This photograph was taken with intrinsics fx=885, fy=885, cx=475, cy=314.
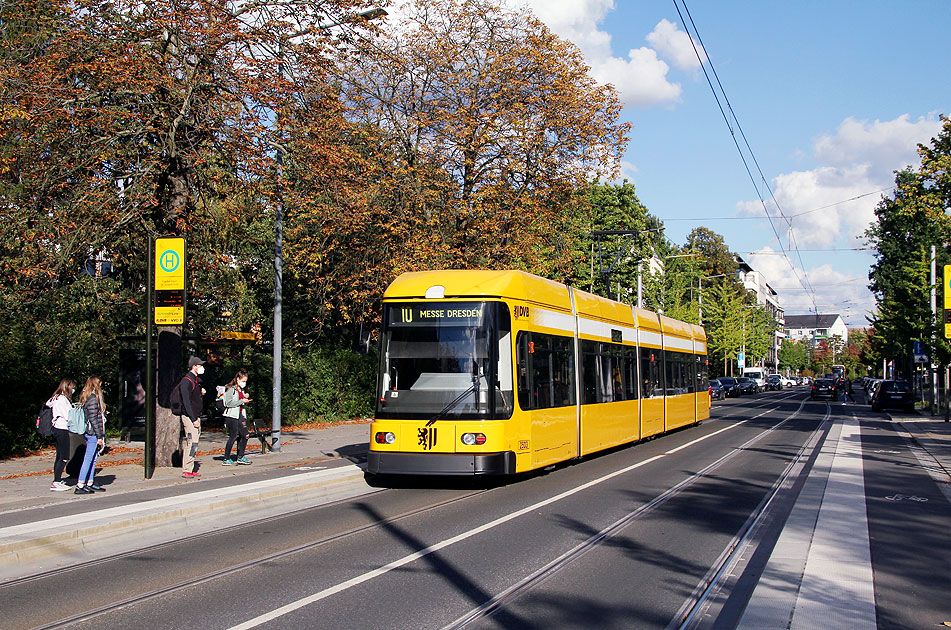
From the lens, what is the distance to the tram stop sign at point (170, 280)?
14344mm

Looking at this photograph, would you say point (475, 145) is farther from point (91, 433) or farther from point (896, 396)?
point (896, 396)

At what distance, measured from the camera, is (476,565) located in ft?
26.1

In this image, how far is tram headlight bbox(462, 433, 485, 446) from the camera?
12672 mm

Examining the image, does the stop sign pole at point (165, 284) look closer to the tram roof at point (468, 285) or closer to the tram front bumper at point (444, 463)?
the tram roof at point (468, 285)

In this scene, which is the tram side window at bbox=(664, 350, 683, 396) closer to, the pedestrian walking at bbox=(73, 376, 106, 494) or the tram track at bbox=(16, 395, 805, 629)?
the tram track at bbox=(16, 395, 805, 629)

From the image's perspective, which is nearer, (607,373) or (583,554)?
(583,554)

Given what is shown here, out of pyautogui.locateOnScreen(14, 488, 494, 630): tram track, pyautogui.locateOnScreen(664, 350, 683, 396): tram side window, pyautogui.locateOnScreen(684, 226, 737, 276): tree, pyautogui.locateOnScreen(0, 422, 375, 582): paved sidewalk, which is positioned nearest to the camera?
pyautogui.locateOnScreen(14, 488, 494, 630): tram track

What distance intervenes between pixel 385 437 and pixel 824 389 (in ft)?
196

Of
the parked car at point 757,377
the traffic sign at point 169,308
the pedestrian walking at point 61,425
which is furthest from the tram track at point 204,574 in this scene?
the parked car at point 757,377

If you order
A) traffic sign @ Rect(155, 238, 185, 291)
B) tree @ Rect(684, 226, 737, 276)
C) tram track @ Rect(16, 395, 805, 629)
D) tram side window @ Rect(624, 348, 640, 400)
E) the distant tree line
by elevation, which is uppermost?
tree @ Rect(684, 226, 737, 276)

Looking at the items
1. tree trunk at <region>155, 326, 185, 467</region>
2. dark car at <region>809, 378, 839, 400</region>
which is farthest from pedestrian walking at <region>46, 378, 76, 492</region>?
dark car at <region>809, 378, 839, 400</region>

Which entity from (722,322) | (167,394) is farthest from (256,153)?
(722,322)

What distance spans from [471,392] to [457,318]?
1.14 meters

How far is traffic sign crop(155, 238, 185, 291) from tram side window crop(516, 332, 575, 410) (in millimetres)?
5597
